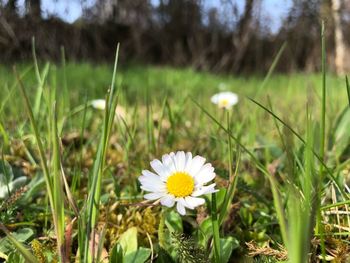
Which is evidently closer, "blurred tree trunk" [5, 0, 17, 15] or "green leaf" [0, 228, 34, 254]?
"green leaf" [0, 228, 34, 254]

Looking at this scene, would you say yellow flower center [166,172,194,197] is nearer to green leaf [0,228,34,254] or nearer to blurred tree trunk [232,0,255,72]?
green leaf [0,228,34,254]

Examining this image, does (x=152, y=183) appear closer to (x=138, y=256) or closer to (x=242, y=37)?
(x=138, y=256)

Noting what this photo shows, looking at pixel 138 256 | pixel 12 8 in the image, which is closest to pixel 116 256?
pixel 138 256

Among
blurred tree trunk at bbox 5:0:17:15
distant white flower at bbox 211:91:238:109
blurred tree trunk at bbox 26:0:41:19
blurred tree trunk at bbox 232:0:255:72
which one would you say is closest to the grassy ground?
distant white flower at bbox 211:91:238:109

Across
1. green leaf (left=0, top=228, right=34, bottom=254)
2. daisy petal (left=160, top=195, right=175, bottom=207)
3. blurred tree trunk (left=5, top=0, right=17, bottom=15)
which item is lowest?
green leaf (left=0, top=228, right=34, bottom=254)

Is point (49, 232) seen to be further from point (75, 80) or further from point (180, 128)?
point (75, 80)

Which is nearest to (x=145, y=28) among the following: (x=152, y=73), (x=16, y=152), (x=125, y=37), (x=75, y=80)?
(x=125, y=37)
